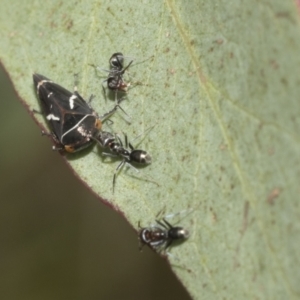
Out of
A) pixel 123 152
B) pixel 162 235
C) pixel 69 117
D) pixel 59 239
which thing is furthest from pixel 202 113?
pixel 59 239

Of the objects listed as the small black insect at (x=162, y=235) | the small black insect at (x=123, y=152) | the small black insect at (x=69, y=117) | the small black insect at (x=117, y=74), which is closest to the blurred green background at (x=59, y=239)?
the small black insect at (x=69, y=117)

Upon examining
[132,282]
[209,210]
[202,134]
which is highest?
[202,134]

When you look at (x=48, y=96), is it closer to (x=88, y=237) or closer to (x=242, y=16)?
(x=242, y=16)

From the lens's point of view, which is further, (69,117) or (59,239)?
(59,239)

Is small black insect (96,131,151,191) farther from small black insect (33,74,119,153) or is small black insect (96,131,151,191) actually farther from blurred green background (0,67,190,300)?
blurred green background (0,67,190,300)

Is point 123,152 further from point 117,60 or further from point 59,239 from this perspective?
point 59,239

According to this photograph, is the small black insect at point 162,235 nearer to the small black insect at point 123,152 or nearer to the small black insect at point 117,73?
the small black insect at point 123,152

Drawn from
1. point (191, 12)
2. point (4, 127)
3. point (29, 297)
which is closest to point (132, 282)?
point (29, 297)

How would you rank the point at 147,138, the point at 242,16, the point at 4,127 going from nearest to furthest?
1. the point at 242,16
2. the point at 147,138
3. the point at 4,127
